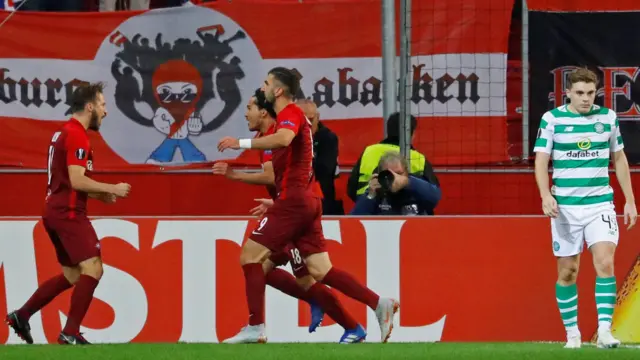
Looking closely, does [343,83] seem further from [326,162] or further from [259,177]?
[259,177]

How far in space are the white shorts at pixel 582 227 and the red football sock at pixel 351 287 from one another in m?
1.42

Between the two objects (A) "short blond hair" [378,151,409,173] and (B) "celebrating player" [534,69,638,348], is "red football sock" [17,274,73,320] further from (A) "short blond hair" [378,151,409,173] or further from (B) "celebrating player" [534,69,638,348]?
(B) "celebrating player" [534,69,638,348]

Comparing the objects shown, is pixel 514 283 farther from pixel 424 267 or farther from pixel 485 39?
pixel 485 39

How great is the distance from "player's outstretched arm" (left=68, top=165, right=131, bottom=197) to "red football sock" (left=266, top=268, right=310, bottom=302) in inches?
57.4

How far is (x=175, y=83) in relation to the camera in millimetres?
13883

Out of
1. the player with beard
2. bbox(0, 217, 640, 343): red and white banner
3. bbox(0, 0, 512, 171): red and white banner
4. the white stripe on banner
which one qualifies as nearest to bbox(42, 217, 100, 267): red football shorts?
the player with beard

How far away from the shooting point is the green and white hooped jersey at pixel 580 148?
973 cm

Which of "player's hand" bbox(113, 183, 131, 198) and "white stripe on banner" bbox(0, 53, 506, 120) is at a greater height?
"white stripe on banner" bbox(0, 53, 506, 120)

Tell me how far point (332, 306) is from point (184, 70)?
3929 mm

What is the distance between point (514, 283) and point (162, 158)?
11.8 ft

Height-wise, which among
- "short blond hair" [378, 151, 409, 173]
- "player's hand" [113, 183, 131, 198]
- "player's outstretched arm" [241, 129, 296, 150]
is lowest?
"player's hand" [113, 183, 131, 198]

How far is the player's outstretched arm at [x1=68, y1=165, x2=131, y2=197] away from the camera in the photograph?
10250 millimetres

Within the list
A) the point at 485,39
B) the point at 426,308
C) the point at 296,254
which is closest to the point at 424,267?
the point at 426,308

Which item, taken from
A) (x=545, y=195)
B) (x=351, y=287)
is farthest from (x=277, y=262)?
(x=545, y=195)
